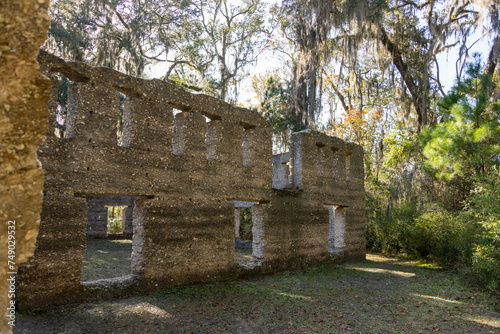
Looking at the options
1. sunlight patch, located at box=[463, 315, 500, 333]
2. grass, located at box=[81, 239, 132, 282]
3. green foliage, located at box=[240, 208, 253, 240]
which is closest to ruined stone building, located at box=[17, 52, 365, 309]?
grass, located at box=[81, 239, 132, 282]

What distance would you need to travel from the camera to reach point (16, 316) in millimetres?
5543

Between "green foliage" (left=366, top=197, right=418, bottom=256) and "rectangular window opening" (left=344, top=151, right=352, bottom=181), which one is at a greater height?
"rectangular window opening" (left=344, top=151, right=352, bottom=181)

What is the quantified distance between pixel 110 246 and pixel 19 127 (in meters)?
14.6

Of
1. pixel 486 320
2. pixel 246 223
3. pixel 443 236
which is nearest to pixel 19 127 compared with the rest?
pixel 486 320

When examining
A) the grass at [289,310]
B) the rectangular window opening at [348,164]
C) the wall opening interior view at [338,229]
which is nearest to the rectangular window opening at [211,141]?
the grass at [289,310]

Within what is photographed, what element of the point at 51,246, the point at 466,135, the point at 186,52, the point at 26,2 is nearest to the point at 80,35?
the point at 186,52

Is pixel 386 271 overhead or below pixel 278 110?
below

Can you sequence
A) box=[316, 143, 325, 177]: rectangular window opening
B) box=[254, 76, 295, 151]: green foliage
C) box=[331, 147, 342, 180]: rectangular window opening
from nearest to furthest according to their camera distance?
box=[316, 143, 325, 177]: rectangular window opening < box=[331, 147, 342, 180]: rectangular window opening < box=[254, 76, 295, 151]: green foliage

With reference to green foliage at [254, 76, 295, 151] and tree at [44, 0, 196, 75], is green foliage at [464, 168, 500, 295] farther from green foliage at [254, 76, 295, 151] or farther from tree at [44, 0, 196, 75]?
tree at [44, 0, 196, 75]

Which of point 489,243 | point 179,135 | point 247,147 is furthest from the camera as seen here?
point 247,147

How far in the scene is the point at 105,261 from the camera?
11.8 m

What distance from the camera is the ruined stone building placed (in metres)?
6.44

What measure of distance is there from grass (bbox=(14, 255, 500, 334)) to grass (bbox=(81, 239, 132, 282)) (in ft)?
9.87

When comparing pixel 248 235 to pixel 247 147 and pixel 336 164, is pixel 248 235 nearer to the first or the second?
pixel 336 164
